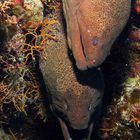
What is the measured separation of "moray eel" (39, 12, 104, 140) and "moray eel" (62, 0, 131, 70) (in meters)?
0.52

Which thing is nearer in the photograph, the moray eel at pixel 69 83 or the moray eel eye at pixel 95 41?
the moray eel eye at pixel 95 41

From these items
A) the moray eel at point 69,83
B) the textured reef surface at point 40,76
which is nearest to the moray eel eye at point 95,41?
the moray eel at point 69,83

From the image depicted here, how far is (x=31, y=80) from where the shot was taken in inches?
191

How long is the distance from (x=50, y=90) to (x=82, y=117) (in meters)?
0.64

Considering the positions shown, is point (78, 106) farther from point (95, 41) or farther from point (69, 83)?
point (95, 41)

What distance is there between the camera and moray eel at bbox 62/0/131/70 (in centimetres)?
333

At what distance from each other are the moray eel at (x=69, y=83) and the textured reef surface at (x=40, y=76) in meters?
0.12

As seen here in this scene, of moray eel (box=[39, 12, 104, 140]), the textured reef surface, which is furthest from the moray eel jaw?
the textured reef surface

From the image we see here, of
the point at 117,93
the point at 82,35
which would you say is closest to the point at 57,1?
the point at 82,35

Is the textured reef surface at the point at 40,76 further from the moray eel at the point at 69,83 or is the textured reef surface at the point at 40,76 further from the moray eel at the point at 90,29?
the moray eel at the point at 90,29

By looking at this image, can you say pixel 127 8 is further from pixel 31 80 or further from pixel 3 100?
pixel 3 100

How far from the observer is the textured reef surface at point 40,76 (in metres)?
4.07

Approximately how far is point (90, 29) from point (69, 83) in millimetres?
990

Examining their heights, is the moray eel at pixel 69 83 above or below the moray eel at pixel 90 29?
below
